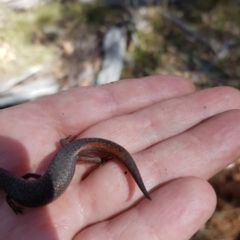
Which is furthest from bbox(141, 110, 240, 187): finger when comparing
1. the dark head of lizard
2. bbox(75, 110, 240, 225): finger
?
the dark head of lizard

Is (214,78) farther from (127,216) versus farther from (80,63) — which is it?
(127,216)

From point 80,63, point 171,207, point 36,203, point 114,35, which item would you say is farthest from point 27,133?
point 114,35

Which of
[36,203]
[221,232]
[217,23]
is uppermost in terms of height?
[36,203]

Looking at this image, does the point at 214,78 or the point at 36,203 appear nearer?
the point at 36,203

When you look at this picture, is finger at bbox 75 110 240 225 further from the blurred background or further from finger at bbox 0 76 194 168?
the blurred background

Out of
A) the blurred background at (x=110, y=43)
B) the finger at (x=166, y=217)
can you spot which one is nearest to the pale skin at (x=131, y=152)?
the finger at (x=166, y=217)

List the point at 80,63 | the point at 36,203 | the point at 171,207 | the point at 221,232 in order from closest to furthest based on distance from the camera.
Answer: the point at 171,207 → the point at 36,203 → the point at 221,232 → the point at 80,63

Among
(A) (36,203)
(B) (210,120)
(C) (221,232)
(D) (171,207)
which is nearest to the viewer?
(D) (171,207)
